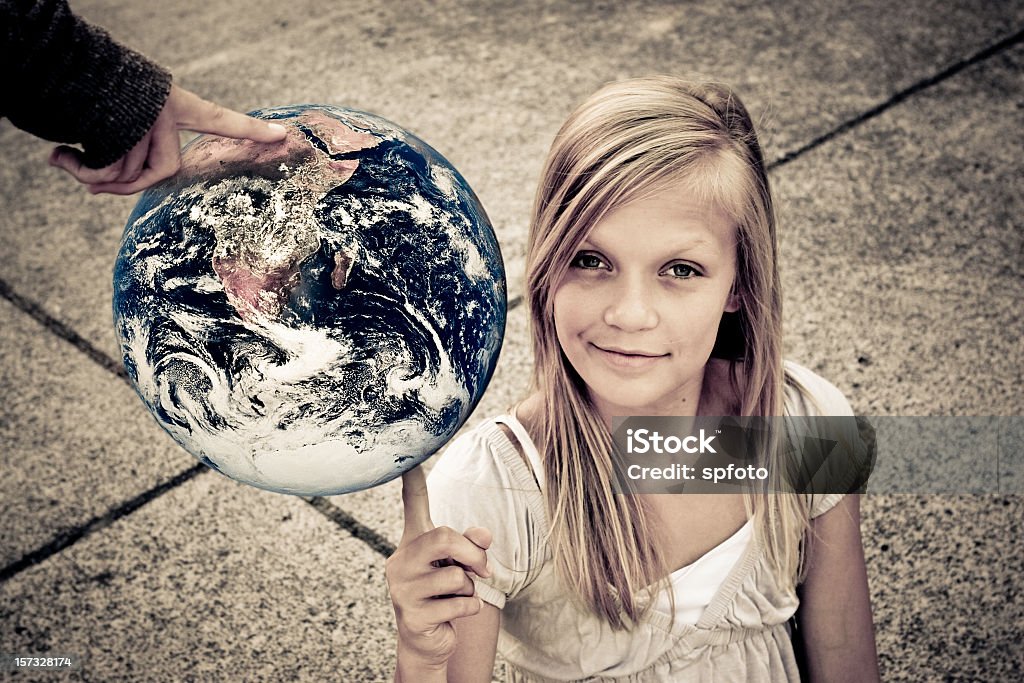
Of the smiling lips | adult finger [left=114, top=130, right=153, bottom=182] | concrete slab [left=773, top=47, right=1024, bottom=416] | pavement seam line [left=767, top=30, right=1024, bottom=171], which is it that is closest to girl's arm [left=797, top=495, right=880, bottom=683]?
the smiling lips

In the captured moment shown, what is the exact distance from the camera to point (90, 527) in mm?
3072

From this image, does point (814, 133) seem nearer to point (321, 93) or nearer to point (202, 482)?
point (321, 93)

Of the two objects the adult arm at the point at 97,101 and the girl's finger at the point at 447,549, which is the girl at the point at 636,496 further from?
the adult arm at the point at 97,101

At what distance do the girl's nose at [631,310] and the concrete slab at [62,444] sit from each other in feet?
6.65

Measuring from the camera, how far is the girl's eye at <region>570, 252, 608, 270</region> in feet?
6.02

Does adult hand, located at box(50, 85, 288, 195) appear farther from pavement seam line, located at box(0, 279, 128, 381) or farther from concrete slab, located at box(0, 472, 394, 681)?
pavement seam line, located at box(0, 279, 128, 381)

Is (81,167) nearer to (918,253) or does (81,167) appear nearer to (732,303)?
(732,303)

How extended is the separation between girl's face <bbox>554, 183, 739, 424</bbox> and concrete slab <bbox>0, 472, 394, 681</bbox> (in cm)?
125

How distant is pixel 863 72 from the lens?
4.83 metres

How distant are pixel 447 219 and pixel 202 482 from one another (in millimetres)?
2048

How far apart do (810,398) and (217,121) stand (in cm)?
131

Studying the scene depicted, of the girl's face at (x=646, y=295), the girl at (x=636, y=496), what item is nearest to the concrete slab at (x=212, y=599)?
the girl at (x=636, y=496)

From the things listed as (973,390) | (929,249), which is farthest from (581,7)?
(973,390)

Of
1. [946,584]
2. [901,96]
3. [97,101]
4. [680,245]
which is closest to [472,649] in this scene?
[680,245]
